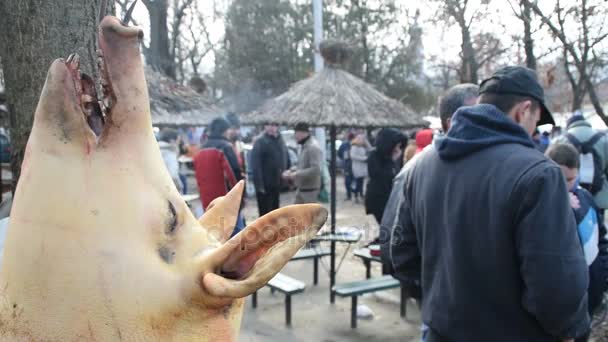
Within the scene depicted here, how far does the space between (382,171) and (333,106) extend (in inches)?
38.5

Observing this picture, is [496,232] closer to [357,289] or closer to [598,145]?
[357,289]

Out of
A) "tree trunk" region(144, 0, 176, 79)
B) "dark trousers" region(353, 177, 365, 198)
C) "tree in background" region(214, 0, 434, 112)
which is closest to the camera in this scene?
"tree trunk" region(144, 0, 176, 79)

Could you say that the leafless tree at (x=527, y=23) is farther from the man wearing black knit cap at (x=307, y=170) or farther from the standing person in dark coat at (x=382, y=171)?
the man wearing black knit cap at (x=307, y=170)

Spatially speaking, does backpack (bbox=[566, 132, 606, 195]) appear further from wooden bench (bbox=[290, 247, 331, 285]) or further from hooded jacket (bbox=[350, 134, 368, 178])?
hooded jacket (bbox=[350, 134, 368, 178])

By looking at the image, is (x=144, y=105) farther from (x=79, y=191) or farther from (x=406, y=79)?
(x=406, y=79)

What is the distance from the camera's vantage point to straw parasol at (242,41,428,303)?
5582 mm

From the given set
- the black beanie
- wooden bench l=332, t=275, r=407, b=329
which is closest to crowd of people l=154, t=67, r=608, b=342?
wooden bench l=332, t=275, r=407, b=329

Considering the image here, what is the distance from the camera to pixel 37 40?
1278 mm

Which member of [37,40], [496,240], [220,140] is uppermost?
[37,40]

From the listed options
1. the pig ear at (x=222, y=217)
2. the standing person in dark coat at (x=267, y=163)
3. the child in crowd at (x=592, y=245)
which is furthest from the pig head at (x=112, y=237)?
the standing person in dark coat at (x=267, y=163)

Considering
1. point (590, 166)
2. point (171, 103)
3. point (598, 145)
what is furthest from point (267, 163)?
point (598, 145)

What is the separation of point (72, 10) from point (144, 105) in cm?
61

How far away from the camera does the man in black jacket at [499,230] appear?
4.96 ft

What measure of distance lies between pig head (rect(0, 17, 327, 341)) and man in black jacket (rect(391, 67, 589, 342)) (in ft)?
3.11
